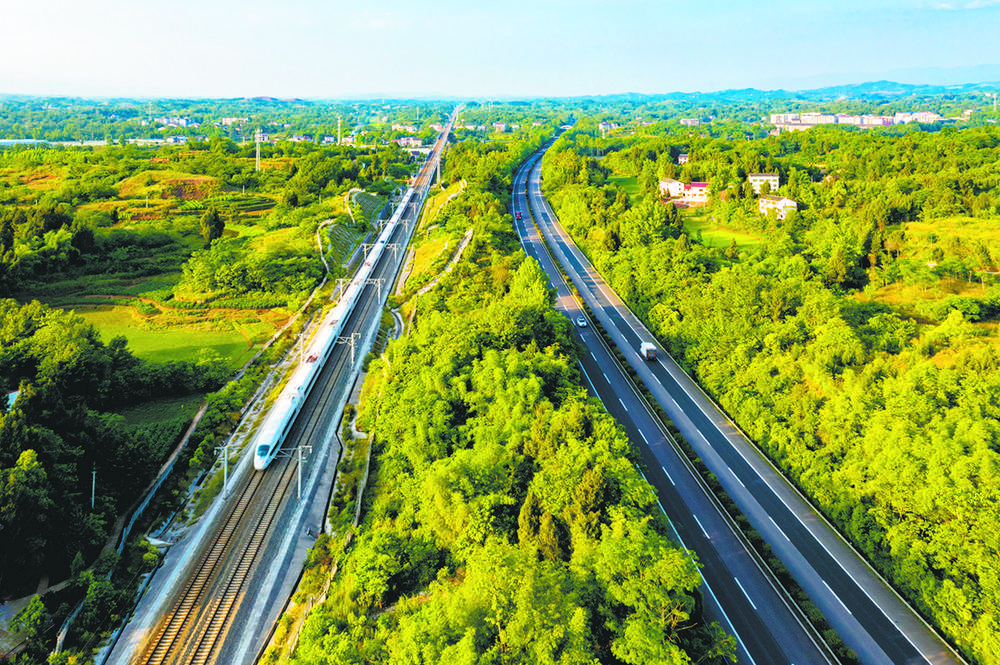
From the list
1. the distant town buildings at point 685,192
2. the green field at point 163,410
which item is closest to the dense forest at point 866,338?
the distant town buildings at point 685,192

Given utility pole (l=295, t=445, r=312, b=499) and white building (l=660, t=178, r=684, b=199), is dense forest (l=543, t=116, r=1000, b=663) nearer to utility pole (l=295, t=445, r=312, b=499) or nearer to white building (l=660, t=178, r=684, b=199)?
white building (l=660, t=178, r=684, b=199)

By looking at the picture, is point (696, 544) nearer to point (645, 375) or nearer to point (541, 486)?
point (541, 486)

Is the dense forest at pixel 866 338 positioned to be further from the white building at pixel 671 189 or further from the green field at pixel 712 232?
the white building at pixel 671 189

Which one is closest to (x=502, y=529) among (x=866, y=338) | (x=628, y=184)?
(x=866, y=338)

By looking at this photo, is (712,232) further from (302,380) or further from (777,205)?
(302,380)

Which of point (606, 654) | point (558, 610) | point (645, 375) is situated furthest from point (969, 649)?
point (645, 375)

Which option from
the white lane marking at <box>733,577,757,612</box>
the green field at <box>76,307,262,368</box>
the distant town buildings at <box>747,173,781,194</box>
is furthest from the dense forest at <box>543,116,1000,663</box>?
the green field at <box>76,307,262,368</box>

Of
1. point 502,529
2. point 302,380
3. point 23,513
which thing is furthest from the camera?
point 302,380
